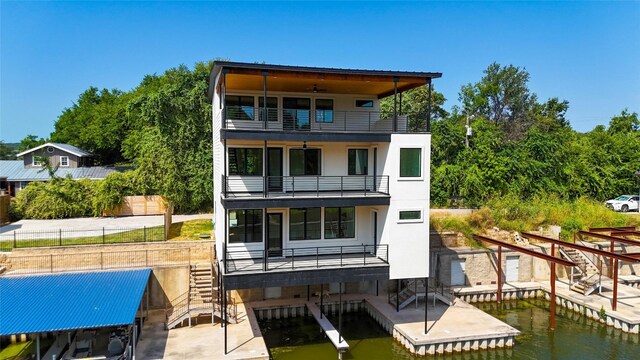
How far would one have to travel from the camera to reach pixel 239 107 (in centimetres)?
1953

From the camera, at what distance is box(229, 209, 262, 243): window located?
19.3 metres

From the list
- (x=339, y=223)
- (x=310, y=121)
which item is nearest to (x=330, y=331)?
(x=339, y=223)

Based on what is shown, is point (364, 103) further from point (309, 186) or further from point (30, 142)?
point (30, 142)

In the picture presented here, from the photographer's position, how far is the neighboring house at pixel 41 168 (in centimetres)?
4016

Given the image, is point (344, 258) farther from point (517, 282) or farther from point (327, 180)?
point (517, 282)

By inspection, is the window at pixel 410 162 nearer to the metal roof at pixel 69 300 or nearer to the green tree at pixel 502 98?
the metal roof at pixel 69 300

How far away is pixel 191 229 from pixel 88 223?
8066mm

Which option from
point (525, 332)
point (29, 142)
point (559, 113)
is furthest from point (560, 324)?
point (29, 142)

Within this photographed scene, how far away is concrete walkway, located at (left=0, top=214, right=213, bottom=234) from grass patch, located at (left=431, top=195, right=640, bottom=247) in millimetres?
19081

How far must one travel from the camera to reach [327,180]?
20.4m

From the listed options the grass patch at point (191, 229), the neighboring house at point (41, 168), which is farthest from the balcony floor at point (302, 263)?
the neighboring house at point (41, 168)

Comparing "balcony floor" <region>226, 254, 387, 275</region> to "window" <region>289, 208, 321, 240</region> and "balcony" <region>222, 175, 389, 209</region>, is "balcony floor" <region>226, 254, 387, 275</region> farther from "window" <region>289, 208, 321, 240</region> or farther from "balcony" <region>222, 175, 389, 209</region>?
"balcony" <region>222, 175, 389, 209</region>

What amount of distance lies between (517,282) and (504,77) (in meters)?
48.0

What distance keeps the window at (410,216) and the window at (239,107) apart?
27.0 ft
